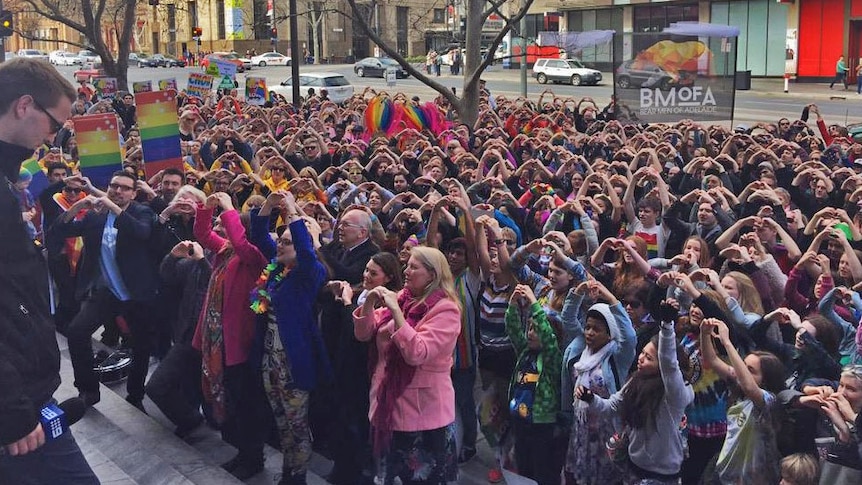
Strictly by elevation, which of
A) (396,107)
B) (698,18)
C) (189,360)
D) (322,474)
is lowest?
(322,474)

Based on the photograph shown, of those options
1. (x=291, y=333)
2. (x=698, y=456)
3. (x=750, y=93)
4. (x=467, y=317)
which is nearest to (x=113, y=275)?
(x=291, y=333)

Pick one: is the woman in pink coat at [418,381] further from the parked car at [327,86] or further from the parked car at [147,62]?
the parked car at [147,62]

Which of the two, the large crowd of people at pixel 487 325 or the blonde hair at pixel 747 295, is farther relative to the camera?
the blonde hair at pixel 747 295

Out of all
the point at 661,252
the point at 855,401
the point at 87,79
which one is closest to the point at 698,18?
the point at 87,79

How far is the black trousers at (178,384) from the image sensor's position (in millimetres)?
6160

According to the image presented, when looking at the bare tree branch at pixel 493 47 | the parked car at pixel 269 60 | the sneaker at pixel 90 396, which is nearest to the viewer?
the sneaker at pixel 90 396

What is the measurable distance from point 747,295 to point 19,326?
395 centimetres

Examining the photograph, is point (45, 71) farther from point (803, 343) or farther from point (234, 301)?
point (803, 343)

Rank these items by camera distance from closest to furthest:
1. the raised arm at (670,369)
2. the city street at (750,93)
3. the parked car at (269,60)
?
1. the raised arm at (670,369)
2. the city street at (750,93)
3. the parked car at (269,60)

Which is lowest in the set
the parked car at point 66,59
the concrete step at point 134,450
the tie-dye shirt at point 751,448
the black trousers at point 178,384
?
the concrete step at point 134,450

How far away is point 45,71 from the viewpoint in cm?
331

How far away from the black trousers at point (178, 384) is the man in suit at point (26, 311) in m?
2.76

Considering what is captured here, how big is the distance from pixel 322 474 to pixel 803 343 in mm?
2957

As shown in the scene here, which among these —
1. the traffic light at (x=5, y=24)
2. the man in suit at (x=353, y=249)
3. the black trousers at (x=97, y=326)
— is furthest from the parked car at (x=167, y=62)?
the man in suit at (x=353, y=249)
